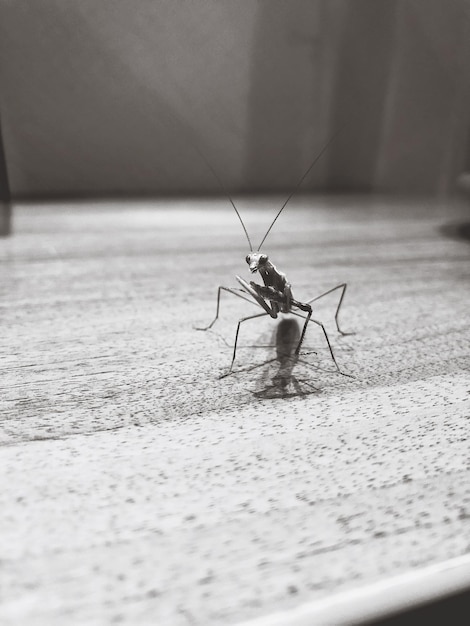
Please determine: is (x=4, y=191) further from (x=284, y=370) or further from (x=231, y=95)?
(x=284, y=370)

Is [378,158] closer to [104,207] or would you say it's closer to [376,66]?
[376,66]

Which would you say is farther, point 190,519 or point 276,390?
point 276,390

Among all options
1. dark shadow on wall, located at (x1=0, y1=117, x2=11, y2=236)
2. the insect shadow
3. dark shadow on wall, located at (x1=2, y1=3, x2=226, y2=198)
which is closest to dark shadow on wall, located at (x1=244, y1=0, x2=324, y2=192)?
dark shadow on wall, located at (x1=2, y1=3, x2=226, y2=198)

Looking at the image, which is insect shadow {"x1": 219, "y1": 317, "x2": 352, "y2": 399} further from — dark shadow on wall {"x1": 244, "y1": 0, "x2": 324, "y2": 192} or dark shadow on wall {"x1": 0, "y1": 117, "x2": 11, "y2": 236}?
dark shadow on wall {"x1": 244, "y1": 0, "x2": 324, "y2": 192}

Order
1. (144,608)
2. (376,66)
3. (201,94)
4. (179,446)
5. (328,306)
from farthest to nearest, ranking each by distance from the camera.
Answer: (376,66), (201,94), (328,306), (179,446), (144,608)

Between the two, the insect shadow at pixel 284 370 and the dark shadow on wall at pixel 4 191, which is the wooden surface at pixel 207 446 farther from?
the dark shadow on wall at pixel 4 191

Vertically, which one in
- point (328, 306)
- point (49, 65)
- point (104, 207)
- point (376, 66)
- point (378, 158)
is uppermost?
point (376, 66)

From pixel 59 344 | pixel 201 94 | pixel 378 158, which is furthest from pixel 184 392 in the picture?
pixel 378 158
